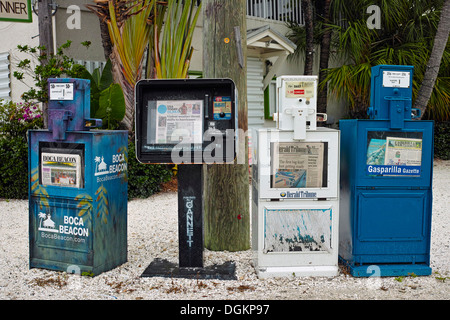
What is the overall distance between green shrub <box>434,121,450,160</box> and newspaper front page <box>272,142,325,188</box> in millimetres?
9183

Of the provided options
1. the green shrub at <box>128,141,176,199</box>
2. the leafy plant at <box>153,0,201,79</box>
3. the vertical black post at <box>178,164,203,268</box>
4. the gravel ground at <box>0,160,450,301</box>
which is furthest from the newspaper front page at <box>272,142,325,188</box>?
the leafy plant at <box>153,0,201,79</box>

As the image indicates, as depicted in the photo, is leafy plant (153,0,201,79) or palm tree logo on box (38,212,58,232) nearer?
palm tree logo on box (38,212,58,232)

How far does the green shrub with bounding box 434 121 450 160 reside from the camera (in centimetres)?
1186

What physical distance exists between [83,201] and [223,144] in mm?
1341

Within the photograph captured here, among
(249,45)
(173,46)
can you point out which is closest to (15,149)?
(173,46)

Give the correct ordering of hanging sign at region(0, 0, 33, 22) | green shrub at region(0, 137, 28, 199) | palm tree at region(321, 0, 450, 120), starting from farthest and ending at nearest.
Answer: palm tree at region(321, 0, 450, 120) → green shrub at region(0, 137, 28, 199) → hanging sign at region(0, 0, 33, 22)

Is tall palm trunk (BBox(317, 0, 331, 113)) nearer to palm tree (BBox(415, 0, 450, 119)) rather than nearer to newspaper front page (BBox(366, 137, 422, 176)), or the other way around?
palm tree (BBox(415, 0, 450, 119))

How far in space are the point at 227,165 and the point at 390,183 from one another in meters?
1.65

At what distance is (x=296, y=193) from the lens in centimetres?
401

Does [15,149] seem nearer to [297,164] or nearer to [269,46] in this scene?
[297,164]

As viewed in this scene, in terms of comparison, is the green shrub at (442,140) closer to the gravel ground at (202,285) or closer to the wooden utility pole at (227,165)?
the gravel ground at (202,285)

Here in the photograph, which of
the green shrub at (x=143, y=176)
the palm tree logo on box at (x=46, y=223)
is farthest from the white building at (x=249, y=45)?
the palm tree logo on box at (x=46, y=223)

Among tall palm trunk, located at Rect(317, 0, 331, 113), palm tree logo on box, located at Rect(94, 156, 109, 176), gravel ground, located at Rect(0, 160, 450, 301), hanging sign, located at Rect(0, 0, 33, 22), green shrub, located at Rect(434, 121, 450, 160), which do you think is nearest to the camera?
gravel ground, located at Rect(0, 160, 450, 301)

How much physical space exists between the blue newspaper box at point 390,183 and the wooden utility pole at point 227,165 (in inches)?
47.5
